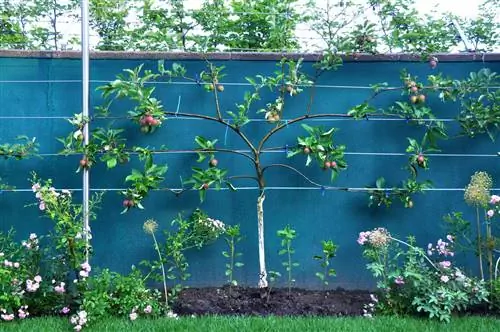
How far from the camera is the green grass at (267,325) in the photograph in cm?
411

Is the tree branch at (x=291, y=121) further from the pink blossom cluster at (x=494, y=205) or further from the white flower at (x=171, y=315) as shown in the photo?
the white flower at (x=171, y=315)

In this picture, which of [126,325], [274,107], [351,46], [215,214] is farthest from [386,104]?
[126,325]

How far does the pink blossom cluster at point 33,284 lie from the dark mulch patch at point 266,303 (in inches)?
38.5

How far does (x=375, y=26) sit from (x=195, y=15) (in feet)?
4.97

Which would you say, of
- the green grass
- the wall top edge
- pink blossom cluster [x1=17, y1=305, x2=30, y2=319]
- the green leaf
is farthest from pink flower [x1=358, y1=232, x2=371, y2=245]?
pink blossom cluster [x1=17, y1=305, x2=30, y2=319]

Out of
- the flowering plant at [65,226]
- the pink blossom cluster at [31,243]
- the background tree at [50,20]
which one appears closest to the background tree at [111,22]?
the background tree at [50,20]

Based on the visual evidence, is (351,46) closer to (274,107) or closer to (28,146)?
(274,107)

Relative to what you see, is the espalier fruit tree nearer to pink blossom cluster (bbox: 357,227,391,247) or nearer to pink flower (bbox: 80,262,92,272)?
pink blossom cluster (bbox: 357,227,391,247)

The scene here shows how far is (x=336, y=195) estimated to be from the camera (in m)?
5.21

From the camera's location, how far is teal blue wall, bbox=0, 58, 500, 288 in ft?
16.6

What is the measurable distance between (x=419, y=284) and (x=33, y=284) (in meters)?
2.65

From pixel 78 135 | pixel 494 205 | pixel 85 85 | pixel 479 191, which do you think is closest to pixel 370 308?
pixel 479 191

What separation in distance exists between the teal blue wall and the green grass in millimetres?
861

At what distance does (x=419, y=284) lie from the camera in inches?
176
